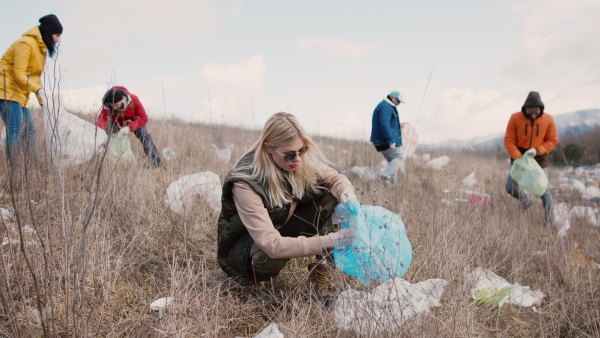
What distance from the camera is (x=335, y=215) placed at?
6.62ft

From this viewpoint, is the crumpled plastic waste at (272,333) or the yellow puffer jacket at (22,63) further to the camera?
the yellow puffer jacket at (22,63)

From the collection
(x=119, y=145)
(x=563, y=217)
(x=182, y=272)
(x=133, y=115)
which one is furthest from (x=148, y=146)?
(x=563, y=217)

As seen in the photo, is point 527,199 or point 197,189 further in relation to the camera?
point 527,199

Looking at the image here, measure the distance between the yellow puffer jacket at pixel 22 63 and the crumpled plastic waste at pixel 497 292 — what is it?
351 centimetres

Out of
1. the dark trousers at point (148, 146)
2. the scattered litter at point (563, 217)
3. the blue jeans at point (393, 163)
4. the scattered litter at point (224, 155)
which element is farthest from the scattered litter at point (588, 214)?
the dark trousers at point (148, 146)

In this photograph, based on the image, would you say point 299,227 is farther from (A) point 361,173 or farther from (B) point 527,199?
(B) point 527,199

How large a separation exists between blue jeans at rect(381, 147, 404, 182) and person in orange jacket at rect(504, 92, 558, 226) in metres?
1.26

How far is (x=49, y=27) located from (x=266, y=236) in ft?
9.55

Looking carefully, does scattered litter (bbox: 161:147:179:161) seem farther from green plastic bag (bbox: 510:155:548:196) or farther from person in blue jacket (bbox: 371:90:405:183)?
green plastic bag (bbox: 510:155:548:196)

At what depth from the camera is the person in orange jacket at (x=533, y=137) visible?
394 cm

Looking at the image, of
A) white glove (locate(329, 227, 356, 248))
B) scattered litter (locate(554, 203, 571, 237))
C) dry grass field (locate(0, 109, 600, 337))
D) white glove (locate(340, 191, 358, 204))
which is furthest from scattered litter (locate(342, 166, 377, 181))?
white glove (locate(329, 227, 356, 248))

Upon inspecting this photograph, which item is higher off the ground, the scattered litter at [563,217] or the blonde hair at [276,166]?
the blonde hair at [276,166]

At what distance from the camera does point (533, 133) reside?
13.2 feet

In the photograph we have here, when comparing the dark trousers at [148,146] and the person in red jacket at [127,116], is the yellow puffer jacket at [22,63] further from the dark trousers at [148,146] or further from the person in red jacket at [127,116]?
the dark trousers at [148,146]
